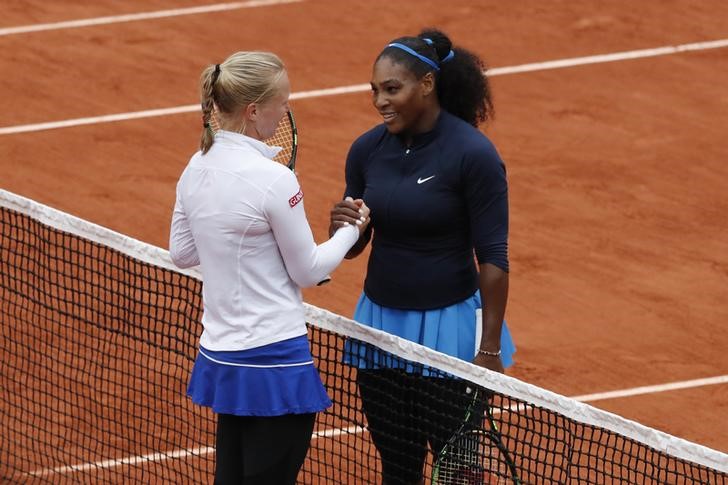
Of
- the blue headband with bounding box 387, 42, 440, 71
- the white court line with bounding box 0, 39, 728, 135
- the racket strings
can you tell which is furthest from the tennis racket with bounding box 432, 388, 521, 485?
the white court line with bounding box 0, 39, 728, 135

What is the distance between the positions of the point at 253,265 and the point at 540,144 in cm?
763

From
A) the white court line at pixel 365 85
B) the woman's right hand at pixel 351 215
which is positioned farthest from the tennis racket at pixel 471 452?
the white court line at pixel 365 85

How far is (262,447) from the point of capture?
4832mm

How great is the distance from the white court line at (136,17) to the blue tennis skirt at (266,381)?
10.3 m

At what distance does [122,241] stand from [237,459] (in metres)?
1.89

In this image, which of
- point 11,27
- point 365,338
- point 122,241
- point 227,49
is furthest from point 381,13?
point 365,338

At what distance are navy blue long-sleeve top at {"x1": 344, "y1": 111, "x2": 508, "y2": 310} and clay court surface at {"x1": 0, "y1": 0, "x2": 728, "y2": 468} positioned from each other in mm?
3040

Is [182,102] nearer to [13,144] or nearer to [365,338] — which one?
[13,144]

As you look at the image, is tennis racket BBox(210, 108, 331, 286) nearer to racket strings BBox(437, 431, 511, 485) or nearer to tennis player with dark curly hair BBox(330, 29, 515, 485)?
tennis player with dark curly hair BBox(330, 29, 515, 485)

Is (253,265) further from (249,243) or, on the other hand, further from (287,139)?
(287,139)

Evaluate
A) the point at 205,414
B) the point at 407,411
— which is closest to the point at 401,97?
the point at 407,411

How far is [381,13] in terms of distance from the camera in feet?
48.5

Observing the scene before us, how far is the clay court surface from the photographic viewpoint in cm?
911

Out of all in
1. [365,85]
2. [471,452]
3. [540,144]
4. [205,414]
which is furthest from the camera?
[365,85]
